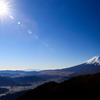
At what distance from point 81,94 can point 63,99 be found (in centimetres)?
466

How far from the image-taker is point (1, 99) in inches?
4444

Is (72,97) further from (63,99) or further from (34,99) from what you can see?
(34,99)

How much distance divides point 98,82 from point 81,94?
232 inches

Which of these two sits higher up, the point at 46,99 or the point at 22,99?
the point at 46,99

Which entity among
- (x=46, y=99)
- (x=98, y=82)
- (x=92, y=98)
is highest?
(x=98, y=82)

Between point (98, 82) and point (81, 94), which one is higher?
point (98, 82)

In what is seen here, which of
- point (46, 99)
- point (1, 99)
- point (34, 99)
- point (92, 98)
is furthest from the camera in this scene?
point (1, 99)

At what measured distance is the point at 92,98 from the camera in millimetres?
20625

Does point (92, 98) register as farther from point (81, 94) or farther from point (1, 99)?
point (1, 99)

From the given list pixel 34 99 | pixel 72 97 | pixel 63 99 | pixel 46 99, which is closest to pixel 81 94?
pixel 72 97

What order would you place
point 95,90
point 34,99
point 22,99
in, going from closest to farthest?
1. point 95,90
2. point 34,99
3. point 22,99

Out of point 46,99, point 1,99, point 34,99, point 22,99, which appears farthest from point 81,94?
point 1,99

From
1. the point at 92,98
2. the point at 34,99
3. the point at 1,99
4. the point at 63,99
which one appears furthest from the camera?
the point at 1,99

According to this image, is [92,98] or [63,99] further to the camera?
[63,99]
